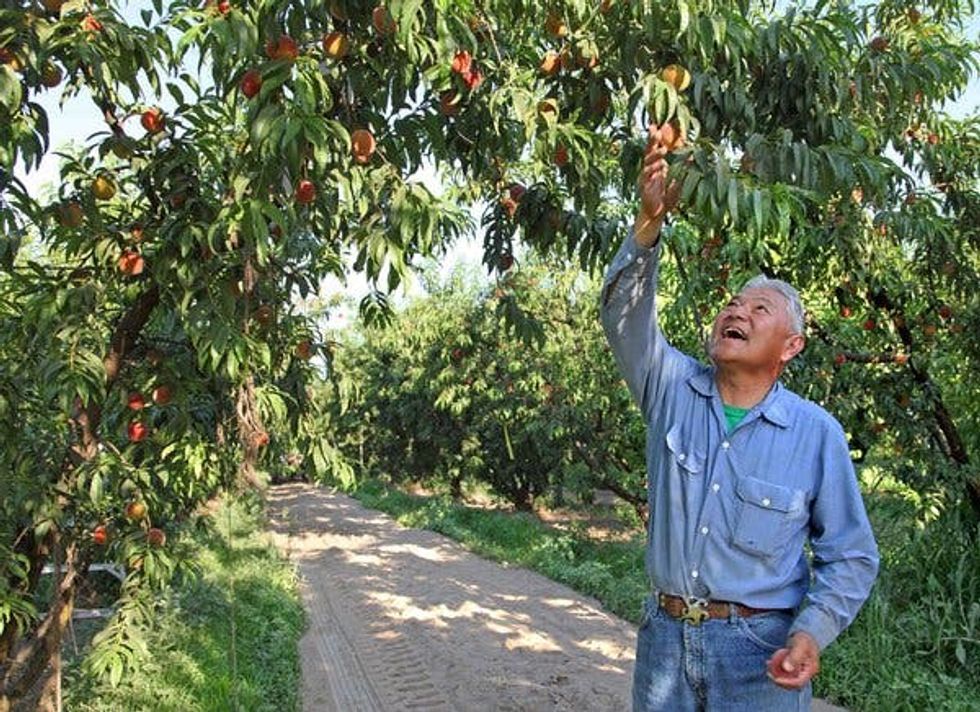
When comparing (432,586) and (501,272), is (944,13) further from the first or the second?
(432,586)

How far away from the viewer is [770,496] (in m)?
2.09

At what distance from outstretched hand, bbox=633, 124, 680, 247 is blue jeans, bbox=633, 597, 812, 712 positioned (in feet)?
2.93

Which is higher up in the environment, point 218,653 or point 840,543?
point 840,543

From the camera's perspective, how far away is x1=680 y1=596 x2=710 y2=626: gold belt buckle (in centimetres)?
209

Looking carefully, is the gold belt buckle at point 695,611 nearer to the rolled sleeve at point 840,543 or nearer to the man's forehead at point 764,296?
the rolled sleeve at point 840,543

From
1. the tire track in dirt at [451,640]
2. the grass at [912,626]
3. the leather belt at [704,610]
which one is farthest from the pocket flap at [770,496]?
the tire track in dirt at [451,640]

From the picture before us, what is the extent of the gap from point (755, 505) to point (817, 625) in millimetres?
282

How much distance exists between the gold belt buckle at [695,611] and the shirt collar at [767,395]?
17.6 inches

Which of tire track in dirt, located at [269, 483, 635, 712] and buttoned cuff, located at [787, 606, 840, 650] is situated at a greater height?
buttoned cuff, located at [787, 606, 840, 650]

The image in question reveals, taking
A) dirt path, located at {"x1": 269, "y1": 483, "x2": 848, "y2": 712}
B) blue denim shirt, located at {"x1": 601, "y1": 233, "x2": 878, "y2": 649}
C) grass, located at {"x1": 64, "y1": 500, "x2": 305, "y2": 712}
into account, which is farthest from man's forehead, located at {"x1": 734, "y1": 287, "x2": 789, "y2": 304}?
dirt path, located at {"x1": 269, "y1": 483, "x2": 848, "y2": 712}

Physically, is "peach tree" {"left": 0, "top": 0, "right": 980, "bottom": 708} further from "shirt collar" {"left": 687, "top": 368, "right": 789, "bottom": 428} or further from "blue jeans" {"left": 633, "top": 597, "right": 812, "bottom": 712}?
"blue jeans" {"left": 633, "top": 597, "right": 812, "bottom": 712}

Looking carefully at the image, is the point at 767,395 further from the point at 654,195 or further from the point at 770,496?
the point at 654,195

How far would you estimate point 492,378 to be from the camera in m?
14.3

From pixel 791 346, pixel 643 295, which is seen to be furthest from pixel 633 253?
pixel 791 346
